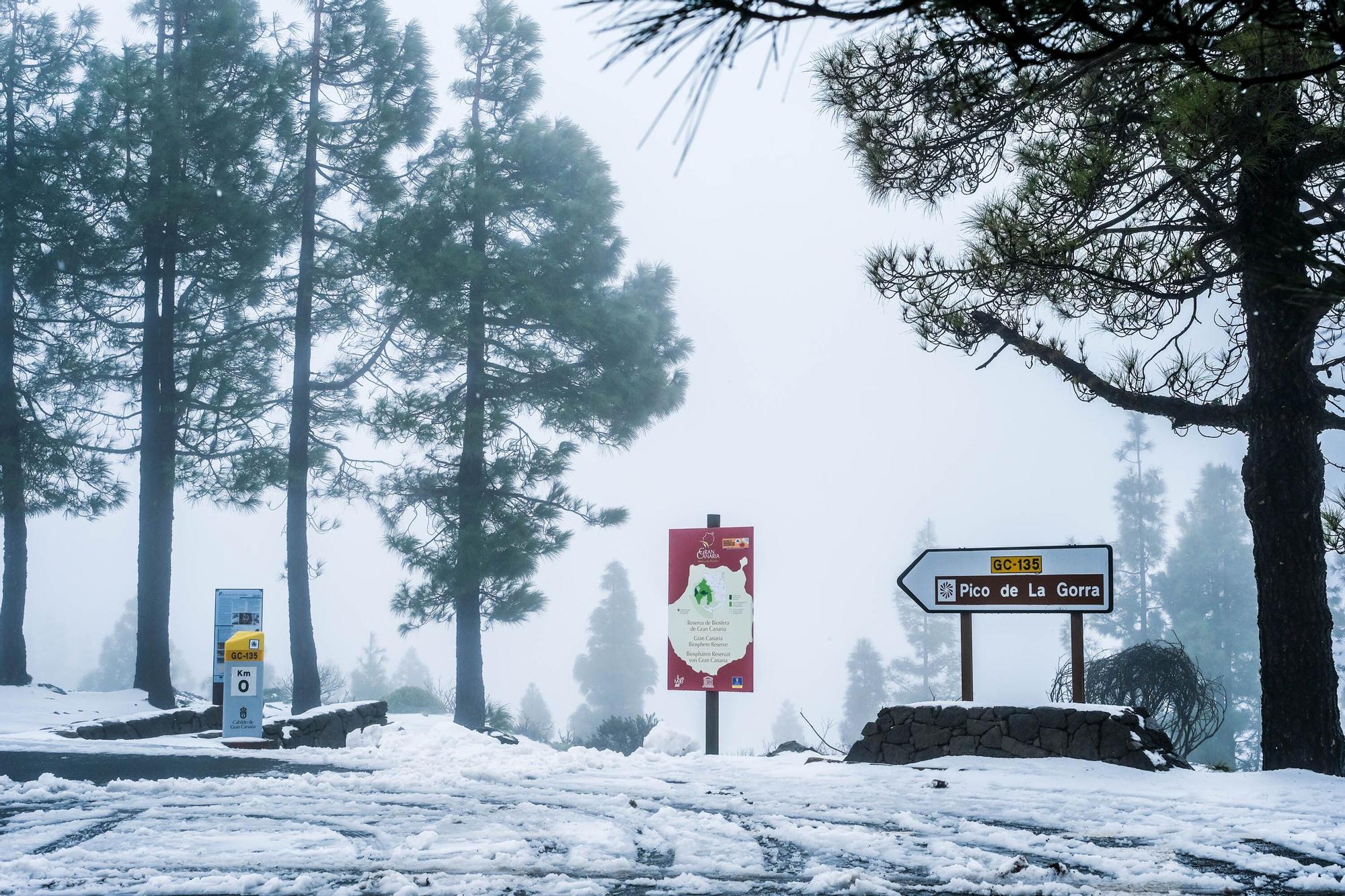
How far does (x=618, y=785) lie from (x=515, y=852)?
3139 millimetres

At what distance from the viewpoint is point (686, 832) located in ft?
20.4

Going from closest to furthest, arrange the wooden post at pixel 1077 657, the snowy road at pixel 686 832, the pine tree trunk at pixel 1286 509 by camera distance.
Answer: the snowy road at pixel 686 832
the pine tree trunk at pixel 1286 509
the wooden post at pixel 1077 657

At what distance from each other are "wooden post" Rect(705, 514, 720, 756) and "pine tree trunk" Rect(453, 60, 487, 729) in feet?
23.1

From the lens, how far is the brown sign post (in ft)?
34.1

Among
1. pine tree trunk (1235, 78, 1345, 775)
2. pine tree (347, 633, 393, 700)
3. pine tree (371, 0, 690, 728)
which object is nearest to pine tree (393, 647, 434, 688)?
pine tree (347, 633, 393, 700)

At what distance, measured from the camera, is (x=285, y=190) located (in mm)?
21625

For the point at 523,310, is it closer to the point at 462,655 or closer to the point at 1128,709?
the point at 462,655

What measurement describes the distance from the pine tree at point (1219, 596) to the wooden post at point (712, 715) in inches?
859

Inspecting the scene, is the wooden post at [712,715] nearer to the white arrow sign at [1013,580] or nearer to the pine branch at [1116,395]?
the white arrow sign at [1013,580]

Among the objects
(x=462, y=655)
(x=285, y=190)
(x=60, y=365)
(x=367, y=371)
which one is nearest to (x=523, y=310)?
(x=367, y=371)

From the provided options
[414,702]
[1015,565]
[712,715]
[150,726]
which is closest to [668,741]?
[712,715]

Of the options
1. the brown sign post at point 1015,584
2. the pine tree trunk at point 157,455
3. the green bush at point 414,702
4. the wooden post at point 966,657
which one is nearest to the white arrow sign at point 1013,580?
the brown sign post at point 1015,584

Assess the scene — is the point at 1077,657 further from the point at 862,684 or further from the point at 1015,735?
the point at 862,684

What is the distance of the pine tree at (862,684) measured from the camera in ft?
125
